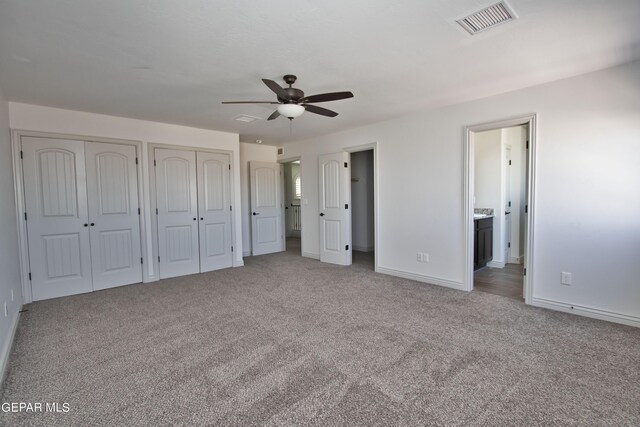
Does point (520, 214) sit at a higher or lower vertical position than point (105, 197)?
lower

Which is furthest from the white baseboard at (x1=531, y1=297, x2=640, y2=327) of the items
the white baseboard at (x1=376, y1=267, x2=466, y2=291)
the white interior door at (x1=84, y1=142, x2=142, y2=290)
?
the white interior door at (x1=84, y1=142, x2=142, y2=290)

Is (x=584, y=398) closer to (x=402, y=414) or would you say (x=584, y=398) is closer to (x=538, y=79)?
(x=402, y=414)

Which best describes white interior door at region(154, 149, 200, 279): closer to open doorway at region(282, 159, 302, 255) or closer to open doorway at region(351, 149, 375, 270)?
open doorway at region(351, 149, 375, 270)

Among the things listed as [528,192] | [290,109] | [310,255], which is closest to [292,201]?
[310,255]

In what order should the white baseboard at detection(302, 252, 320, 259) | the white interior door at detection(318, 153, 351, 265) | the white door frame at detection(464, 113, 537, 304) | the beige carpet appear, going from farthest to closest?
the white baseboard at detection(302, 252, 320, 259) < the white interior door at detection(318, 153, 351, 265) < the white door frame at detection(464, 113, 537, 304) < the beige carpet

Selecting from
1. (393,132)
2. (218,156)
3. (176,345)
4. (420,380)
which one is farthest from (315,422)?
(218,156)

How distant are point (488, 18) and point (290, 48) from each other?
142 centimetres

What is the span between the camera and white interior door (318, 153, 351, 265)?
18.0 feet

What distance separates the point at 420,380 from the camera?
206 cm

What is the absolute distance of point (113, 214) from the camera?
4.34 m

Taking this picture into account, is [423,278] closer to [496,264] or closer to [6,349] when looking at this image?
[496,264]

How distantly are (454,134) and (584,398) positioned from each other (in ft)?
9.93

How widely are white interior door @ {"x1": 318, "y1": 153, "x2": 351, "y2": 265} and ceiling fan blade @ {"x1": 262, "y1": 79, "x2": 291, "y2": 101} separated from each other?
275 centimetres

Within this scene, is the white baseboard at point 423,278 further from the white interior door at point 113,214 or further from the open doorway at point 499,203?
the white interior door at point 113,214
